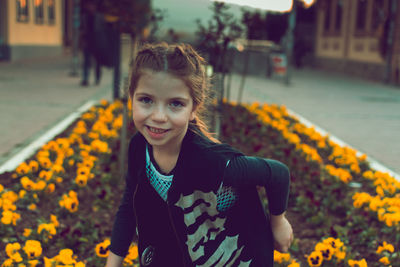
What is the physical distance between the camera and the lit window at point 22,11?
21094 mm

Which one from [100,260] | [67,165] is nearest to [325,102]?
[67,165]

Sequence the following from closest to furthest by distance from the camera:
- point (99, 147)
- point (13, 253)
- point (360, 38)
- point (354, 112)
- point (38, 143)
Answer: point (13, 253)
point (99, 147)
point (38, 143)
point (354, 112)
point (360, 38)

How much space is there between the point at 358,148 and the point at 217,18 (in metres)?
2.48

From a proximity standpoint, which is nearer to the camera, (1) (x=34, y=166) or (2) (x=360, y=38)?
(1) (x=34, y=166)

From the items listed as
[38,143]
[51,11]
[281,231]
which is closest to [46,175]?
[38,143]

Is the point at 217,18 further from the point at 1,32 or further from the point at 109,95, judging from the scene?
the point at 1,32

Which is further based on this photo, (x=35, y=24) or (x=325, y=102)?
(x=35, y=24)

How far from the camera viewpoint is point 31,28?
22688 millimetres

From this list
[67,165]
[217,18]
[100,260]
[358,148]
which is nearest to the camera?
[100,260]

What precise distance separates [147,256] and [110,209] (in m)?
1.87

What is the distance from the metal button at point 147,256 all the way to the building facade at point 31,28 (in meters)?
19.2

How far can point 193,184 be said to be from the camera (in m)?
1.82

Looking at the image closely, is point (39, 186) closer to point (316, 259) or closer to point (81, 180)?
point (81, 180)

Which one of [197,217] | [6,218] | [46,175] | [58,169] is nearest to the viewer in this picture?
[197,217]
